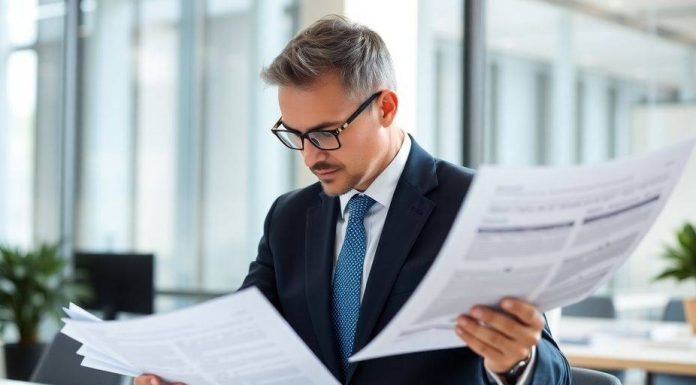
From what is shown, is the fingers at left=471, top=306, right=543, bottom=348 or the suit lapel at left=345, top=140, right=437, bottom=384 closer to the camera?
the fingers at left=471, top=306, right=543, bottom=348

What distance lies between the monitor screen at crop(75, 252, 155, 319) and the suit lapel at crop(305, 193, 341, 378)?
3.05 metres

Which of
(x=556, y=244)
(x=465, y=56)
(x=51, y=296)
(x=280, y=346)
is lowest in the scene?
(x=51, y=296)

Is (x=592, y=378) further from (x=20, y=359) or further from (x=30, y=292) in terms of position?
(x=30, y=292)

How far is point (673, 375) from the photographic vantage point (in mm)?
4473

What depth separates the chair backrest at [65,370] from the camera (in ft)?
8.84

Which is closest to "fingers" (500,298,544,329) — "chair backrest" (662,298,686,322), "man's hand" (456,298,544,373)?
"man's hand" (456,298,544,373)

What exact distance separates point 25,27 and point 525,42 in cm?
360

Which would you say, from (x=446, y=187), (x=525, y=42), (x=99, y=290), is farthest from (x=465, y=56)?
(x=446, y=187)

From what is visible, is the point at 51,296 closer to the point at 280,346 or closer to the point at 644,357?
the point at 644,357

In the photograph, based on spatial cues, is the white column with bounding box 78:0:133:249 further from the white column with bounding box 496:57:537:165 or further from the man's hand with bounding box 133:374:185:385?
the man's hand with bounding box 133:374:185:385

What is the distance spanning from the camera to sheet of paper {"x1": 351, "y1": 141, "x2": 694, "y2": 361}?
1202 mm

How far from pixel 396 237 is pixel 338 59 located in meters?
0.33

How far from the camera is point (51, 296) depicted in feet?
19.3

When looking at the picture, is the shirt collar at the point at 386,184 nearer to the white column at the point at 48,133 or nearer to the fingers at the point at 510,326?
the fingers at the point at 510,326
